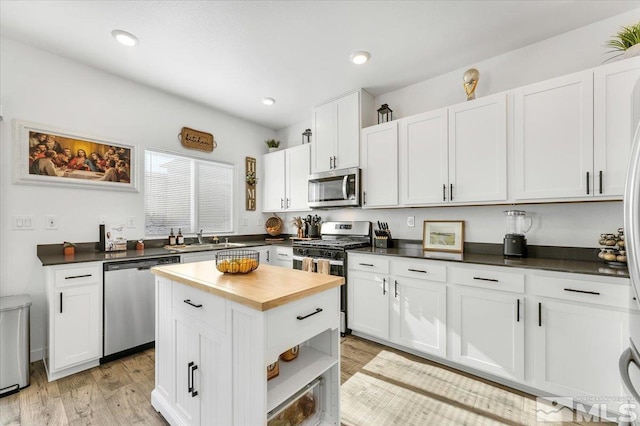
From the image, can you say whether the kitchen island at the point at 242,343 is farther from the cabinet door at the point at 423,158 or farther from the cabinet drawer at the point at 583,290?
the cabinet door at the point at 423,158

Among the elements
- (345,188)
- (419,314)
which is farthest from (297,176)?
(419,314)

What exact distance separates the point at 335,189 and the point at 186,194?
2062 mm

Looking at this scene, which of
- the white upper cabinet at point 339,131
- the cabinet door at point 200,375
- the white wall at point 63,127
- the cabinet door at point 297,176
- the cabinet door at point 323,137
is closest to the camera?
the cabinet door at point 200,375

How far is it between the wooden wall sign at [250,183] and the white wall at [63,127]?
1046mm

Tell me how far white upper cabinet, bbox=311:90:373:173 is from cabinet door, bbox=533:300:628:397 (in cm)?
230

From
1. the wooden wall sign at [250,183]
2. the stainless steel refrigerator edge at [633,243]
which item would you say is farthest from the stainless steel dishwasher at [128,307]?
the stainless steel refrigerator edge at [633,243]

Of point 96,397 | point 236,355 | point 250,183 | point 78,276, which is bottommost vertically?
point 96,397

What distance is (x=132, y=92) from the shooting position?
10.2ft

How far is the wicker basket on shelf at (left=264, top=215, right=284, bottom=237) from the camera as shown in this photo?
459 cm

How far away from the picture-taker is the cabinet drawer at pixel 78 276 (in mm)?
2184

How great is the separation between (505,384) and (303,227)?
291 centimetres

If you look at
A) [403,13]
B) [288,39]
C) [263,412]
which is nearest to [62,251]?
[263,412]

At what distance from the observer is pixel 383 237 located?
126 inches

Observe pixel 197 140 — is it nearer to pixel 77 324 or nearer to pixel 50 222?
pixel 50 222
